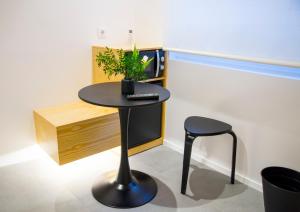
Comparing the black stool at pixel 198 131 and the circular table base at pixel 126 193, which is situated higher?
the black stool at pixel 198 131

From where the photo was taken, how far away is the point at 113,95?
1.92 metres

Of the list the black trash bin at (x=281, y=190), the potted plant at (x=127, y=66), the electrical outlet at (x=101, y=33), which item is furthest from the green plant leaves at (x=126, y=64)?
the black trash bin at (x=281, y=190)

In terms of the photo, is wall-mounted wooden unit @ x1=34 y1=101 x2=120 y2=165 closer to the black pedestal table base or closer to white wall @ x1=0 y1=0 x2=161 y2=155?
white wall @ x1=0 y1=0 x2=161 y2=155

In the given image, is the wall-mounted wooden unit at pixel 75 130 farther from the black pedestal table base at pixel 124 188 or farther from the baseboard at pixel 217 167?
the baseboard at pixel 217 167

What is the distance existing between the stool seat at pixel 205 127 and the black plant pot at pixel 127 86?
0.54 m

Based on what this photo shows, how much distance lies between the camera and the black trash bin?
1.62 metres

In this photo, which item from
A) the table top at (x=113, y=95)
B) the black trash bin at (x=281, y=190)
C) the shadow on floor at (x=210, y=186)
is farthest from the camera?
the shadow on floor at (x=210, y=186)

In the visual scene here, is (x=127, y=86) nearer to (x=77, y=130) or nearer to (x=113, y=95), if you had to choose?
(x=113, y=95)

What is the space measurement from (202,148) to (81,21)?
5.80 feet

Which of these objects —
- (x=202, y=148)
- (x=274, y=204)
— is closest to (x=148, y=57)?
(x=202, y=148)

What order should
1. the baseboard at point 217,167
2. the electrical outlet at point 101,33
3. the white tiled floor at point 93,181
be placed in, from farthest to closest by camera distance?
the electrical outlet at point 101,33, the baseboard at point 217,167, the white tiled floor at point 93,181

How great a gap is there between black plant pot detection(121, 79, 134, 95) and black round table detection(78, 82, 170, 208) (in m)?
0.05

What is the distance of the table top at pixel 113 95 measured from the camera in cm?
173

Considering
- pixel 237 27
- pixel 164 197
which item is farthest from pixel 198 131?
pixel 237 27
